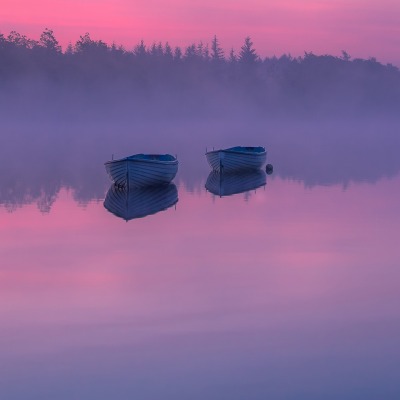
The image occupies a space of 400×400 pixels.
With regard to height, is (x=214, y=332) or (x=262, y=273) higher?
(x=262, y=273)

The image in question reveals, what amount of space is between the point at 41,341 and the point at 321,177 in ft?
132

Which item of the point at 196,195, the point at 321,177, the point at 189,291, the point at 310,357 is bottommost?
the point at 310,357

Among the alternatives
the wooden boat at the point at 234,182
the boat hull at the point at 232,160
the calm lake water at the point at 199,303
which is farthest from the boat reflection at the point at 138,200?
the boat hull at the point at 232,160

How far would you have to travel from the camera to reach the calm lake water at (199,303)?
45.0 feet

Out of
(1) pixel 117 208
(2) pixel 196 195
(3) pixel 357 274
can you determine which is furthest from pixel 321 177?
(3) pixel 357 274

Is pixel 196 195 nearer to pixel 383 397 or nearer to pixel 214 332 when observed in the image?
pixel 214 332

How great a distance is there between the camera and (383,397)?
1312cm

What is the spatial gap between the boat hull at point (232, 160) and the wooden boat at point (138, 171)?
10145 mm

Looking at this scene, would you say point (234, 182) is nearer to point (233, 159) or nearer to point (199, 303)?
point (233, 159)

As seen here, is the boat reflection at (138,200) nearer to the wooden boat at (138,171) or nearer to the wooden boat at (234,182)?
the wooden boat at (138,171)

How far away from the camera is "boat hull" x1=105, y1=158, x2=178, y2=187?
1572 inches

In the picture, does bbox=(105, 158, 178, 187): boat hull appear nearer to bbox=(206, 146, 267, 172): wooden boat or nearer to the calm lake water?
the calm lake water

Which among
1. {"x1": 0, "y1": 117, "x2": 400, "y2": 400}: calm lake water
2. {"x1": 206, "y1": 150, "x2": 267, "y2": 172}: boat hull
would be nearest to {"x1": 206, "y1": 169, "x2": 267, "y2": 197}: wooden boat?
{"x1": 206, "y1": 150, "x2": 267, "y2": 172}: boat hull

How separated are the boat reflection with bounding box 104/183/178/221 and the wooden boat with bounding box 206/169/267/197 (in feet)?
7.89
